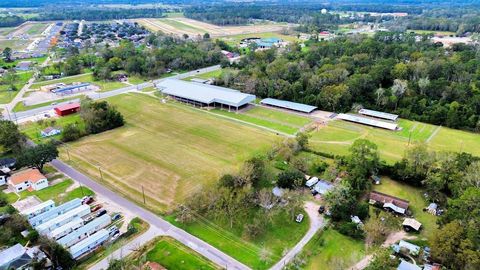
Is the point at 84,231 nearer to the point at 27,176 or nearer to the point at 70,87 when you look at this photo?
the point at 27,176

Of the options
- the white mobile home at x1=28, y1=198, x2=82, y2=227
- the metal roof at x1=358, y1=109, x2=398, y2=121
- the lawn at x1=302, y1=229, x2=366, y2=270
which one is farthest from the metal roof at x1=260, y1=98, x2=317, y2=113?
the white mobile home at x1=28, y1=198, x2=82, y2=227

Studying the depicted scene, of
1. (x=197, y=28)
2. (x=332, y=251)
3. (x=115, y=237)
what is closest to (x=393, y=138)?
(x=332, y=251)

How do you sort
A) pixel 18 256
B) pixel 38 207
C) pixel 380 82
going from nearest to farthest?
pixel 18 256
pixel 38 207
pixel 380 82

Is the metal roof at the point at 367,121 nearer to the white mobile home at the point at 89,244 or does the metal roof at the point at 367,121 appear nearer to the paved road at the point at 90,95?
the white mobile home at the point at 89,244

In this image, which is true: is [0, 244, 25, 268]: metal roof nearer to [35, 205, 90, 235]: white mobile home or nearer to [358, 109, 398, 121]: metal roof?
[35, 205, 90, 235]: white mobile home

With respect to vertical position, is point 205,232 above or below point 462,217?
below

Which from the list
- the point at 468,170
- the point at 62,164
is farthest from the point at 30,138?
the point at 468,170

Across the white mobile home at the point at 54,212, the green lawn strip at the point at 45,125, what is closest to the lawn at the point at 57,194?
the white mobile home at the point at 54,212

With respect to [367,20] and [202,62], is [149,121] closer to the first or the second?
[202,62]
